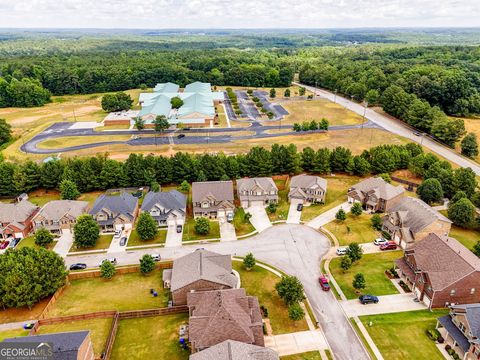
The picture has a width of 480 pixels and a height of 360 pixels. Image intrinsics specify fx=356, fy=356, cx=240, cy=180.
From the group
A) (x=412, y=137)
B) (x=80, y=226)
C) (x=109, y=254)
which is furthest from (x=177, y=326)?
(x=412, y=137)

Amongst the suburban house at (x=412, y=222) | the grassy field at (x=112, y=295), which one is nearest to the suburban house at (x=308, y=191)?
the suburban house at (x=412, y=222)

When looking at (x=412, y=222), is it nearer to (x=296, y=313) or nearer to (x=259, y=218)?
(x=259, y=218)

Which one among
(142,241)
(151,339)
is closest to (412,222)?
(151,339)

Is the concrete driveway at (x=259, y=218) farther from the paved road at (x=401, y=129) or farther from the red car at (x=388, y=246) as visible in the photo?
the paved road at (x=401, y=129)

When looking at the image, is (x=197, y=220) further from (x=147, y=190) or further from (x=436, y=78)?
(x=436, y=78)

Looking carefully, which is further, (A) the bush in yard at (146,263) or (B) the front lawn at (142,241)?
(B) the front lawn at (142,241)
